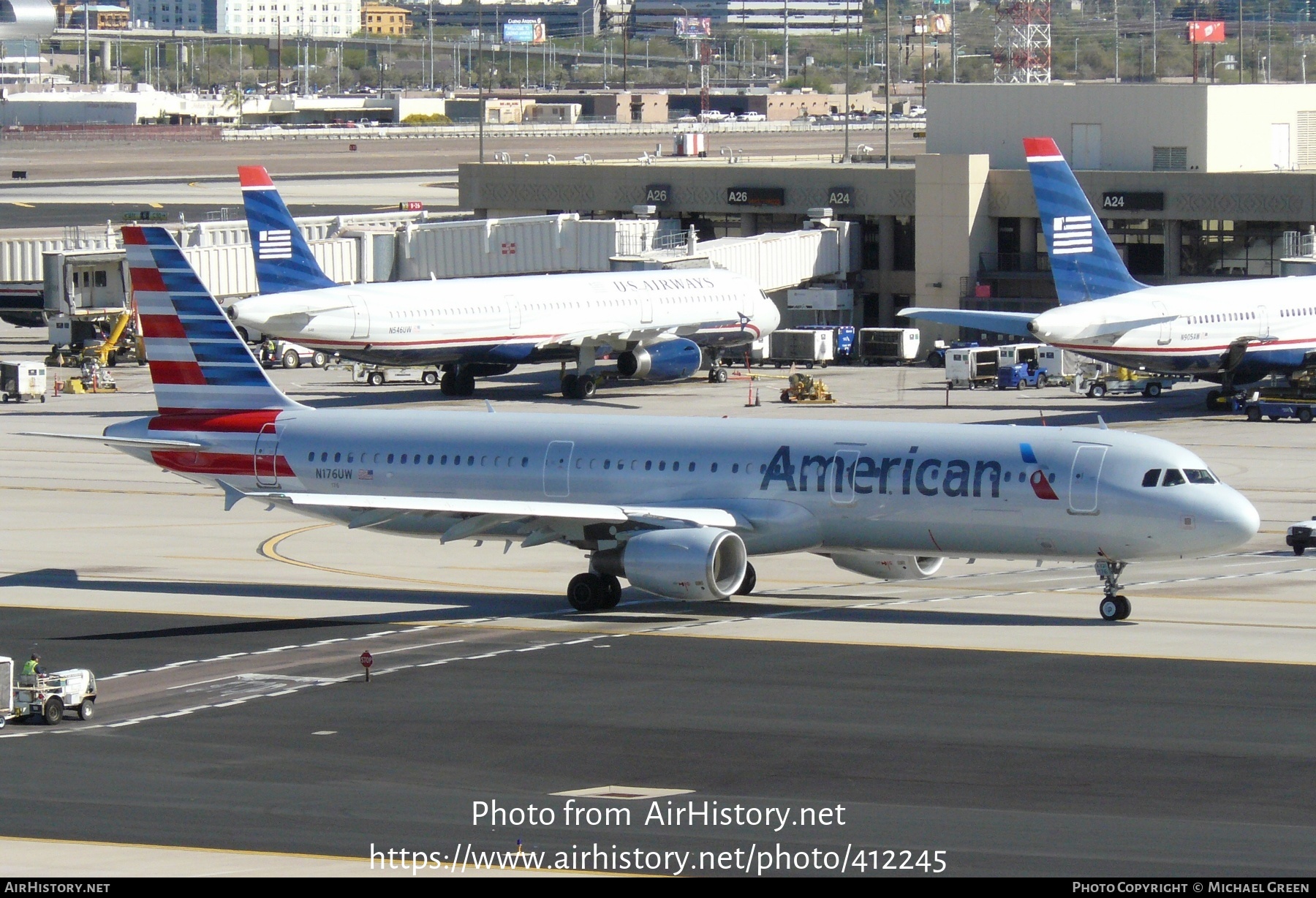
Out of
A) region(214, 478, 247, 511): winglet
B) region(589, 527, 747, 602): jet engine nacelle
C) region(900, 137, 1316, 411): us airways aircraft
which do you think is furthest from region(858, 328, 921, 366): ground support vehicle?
region(589, 527, 747, 602): jet engine nacelle

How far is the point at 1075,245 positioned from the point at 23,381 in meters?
44.9

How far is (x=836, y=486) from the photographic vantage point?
1644 inches

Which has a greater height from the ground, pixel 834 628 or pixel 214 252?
pixel 214 252

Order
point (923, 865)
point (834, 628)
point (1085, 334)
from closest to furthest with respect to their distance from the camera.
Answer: point (923, 865)
point (834, 628)
point (1085, 334)

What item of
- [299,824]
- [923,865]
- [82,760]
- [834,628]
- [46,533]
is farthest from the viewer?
[46,533]

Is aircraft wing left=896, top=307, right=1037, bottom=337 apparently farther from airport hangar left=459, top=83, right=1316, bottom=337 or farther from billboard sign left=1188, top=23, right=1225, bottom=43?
billboard sign left=1188, top=23, right=1225, bottom=43

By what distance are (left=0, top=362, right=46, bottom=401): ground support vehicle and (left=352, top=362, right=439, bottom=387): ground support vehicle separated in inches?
547

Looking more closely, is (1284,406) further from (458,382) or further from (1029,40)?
(1029,40)

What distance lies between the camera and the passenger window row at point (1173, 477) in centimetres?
3956

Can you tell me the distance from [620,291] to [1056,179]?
19836mm

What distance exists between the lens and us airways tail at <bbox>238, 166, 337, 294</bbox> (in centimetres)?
8356

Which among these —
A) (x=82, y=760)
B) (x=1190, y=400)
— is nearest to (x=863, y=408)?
(x=1190, y=400)

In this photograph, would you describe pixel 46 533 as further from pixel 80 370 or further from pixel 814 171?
pixel 814 171

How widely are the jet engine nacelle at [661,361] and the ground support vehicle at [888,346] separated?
59.4 ft
